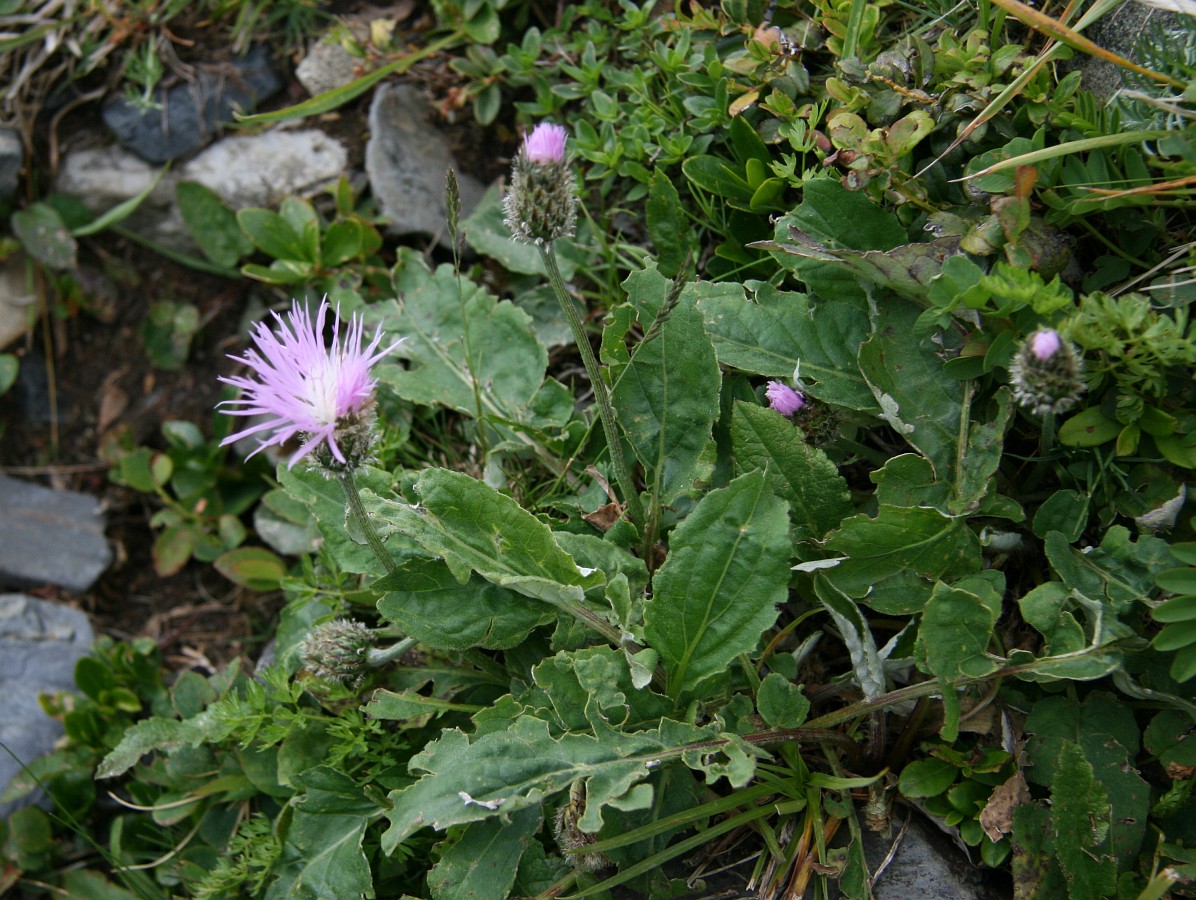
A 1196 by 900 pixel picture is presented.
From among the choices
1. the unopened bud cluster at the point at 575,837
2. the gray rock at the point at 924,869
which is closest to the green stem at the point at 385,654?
the unopened bud cluster at the point at 575,837

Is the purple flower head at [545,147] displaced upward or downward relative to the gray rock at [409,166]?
upward

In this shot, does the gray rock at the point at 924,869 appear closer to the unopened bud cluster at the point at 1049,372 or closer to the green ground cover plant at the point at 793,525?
the green ground cover plant at the point at 793,525

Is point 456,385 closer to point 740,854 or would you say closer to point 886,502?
point 886,502

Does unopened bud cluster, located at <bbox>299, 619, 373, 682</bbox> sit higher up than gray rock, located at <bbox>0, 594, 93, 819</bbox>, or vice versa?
unopened bud cluster, located at <bbox>299, 619, 373, 682</bbox>

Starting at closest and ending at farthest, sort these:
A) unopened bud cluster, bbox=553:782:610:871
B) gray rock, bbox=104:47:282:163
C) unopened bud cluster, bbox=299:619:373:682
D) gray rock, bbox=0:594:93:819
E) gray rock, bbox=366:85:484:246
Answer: unopened bud cluster, bbox=553:782:610:871 < unopened bud cluster, bbox=299:619:373:682 < gray rock, bbox=0:594:93:819 < gray rock, bbox=366:85:484:246 < gray rock, bbox=104:47:282:163

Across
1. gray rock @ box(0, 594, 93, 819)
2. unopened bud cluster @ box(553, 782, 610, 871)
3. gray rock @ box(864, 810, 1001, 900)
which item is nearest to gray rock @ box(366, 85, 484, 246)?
gray rock @ box(0, 594, 93, 819)

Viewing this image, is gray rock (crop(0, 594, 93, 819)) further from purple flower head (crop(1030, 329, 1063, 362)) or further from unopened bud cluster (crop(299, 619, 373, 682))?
purple flower head (crop(1030, 329, 1063, 362))
